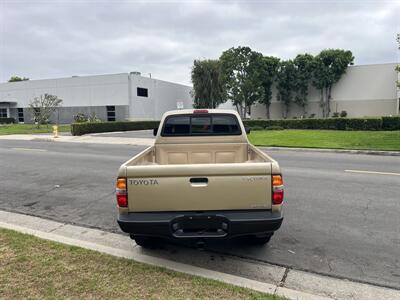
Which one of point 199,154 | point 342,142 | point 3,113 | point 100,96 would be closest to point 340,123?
point 342,142

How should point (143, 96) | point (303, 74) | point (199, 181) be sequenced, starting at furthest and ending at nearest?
point (143, 96)
point (303, 74)
point (199, 181)

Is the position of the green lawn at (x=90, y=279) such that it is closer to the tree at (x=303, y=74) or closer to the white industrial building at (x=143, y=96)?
the white industrial building at (x=143, y=96)

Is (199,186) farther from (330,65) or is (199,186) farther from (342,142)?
(330,65)

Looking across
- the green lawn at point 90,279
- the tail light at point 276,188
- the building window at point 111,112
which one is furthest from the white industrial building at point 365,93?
the green lawn at point 90,279

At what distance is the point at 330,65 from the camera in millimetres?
41625

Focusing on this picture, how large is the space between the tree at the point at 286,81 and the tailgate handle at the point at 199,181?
41.9 metres

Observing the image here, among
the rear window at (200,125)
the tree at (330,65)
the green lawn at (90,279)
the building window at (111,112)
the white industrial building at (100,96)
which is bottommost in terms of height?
the green lawn at (90,279)

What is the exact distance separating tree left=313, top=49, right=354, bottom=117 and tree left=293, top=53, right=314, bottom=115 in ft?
2.33

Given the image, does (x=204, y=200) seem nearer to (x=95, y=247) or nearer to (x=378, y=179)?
(x=95, y=247)

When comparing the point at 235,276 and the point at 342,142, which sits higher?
the point at 342,142

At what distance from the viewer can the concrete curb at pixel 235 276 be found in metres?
3.33

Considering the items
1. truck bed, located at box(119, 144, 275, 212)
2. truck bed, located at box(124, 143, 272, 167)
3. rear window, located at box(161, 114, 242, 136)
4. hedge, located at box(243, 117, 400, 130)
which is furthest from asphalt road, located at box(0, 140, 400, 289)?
hedge, located at box(243, 117, 400, 130)

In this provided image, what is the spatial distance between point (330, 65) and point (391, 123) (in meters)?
21.3

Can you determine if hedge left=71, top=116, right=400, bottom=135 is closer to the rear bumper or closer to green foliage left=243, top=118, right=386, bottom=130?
green foliage left=243, top=118, right=386, bottom=130
